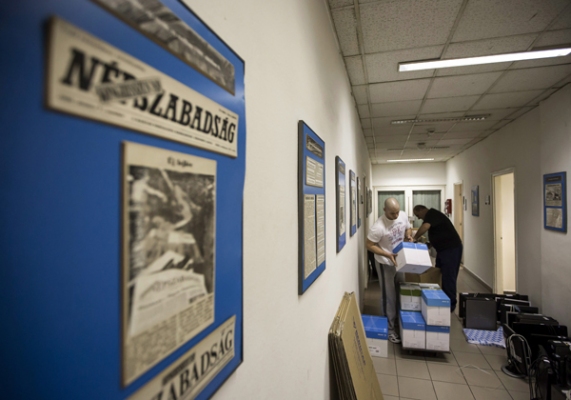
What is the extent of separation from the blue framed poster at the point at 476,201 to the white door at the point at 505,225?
0.80 meters

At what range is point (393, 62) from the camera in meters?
2.63

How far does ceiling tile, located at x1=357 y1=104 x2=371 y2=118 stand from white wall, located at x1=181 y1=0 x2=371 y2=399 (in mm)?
2700

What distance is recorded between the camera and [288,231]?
3.17 ft

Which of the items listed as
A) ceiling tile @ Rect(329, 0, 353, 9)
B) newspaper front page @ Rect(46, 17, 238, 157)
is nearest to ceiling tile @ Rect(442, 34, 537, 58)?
ceiling tile @ Rect(329, 0, 353, 9)

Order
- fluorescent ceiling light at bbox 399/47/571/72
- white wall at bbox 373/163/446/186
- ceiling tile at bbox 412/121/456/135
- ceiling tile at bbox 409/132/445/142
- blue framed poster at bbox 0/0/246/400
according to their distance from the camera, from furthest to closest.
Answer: white wall at bbox 373/163/446/186
ceiling tile at bbox 409/132/445/142
ceiling tile at bbox 412/121/456/135
fluorescent ceiling light at bbox 399/47/571/72
blue framed poster at bbox 0/0/246/400

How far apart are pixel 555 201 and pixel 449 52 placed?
226cm

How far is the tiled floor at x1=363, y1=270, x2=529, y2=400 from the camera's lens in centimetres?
247

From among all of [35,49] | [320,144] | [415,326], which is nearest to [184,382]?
[35,49]

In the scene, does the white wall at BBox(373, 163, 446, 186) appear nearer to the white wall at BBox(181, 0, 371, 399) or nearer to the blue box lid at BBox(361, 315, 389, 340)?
the blue box lid at BBox(361, 315, 389, 340)

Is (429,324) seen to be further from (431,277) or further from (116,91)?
(116,91)

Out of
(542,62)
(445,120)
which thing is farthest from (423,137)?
(542,62)

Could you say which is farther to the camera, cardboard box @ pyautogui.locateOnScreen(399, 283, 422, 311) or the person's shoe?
the person's shoe

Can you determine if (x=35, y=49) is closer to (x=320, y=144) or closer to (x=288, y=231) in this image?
(x=288, y=231)

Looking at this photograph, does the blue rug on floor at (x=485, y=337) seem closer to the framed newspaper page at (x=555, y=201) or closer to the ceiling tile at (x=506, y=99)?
the framed newspaper page at (x=555, y=201)
